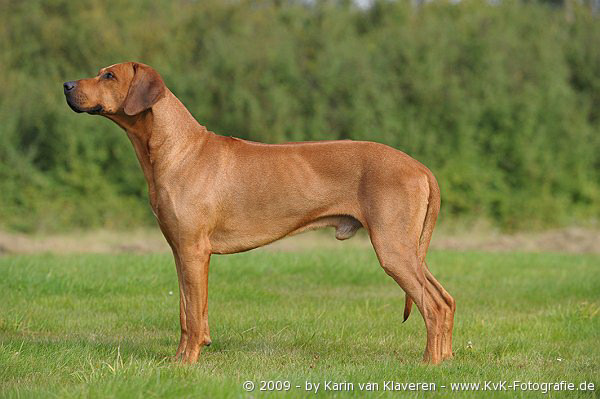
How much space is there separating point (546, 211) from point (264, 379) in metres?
13.5

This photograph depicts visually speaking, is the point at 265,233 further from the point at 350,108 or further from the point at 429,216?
the point at 350,108

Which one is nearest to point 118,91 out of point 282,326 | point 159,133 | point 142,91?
point 142,91

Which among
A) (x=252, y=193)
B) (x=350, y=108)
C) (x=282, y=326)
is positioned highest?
(x=252, y=193)


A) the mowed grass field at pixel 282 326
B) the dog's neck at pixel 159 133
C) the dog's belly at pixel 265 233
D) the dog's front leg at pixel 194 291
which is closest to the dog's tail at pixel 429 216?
the dog's belly at pixel 265 233

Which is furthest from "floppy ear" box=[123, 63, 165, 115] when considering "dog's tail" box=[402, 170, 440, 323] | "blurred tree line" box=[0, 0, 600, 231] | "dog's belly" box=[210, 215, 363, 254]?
"blurred tree line" box=[0, 0, 600, 231]

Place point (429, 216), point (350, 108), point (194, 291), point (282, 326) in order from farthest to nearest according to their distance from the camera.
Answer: point (350, 108) → point (282, 326) → point (429, 216) → point (194, 291)

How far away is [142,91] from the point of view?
6.36 metres

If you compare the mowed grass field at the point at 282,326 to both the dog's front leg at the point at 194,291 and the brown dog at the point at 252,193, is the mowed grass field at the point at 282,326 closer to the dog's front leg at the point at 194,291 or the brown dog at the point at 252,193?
the dog's front leg at the point at 194,291

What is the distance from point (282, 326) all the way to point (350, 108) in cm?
1007

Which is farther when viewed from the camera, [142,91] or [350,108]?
[350,108]

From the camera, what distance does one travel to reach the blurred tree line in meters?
17.1

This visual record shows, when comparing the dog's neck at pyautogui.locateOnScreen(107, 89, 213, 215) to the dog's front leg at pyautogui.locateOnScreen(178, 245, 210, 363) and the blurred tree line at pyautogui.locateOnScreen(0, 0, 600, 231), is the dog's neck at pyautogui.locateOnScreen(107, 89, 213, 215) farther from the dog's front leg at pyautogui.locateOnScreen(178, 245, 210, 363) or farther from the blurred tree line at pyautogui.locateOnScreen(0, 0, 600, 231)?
the blurred tree line at pyautogui.locateOnScreen(0, 0, 600, 231)

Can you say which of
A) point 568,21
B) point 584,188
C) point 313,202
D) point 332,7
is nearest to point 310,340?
point 313,202

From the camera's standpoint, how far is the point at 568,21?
20859 millimetres
